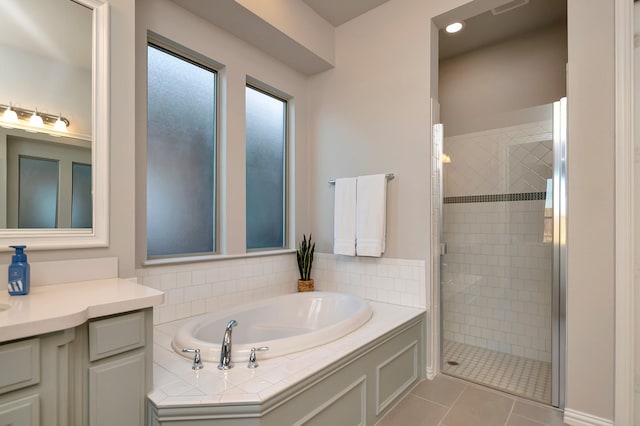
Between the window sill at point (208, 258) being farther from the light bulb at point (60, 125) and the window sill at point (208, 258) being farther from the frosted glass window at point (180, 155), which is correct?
Result: the light bulb at point (60, 125)

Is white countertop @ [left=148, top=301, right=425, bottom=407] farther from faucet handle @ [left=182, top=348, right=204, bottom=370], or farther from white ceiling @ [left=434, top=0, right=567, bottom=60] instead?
white ceiling @ [left=434, top=0, right=567, bottom=60]

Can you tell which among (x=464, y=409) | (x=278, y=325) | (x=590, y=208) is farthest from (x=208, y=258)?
(x=590, y=208)

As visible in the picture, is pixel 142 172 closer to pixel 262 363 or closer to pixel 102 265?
pixel 102 265

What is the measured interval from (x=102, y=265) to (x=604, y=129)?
280 centimetres

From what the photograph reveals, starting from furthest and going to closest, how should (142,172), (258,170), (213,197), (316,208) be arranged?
(316,208) < (258,170) < (213,197) < (142,172)

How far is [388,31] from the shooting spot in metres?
2.74

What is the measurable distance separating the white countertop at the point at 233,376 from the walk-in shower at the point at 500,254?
128 centimetres

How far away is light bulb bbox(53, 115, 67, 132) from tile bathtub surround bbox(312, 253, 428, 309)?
221 cm

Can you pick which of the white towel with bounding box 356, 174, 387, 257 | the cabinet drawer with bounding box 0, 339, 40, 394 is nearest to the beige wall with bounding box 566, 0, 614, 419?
the white towel with bounding box 356, 174, 387, 257

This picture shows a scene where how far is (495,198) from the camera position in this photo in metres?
2.75

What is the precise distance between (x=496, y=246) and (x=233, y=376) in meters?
2.38

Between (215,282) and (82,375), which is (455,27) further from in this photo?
(82,375)

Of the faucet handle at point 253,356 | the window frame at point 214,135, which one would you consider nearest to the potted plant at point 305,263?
the window frame at point 214,135

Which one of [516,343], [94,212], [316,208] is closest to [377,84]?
[316,208]
